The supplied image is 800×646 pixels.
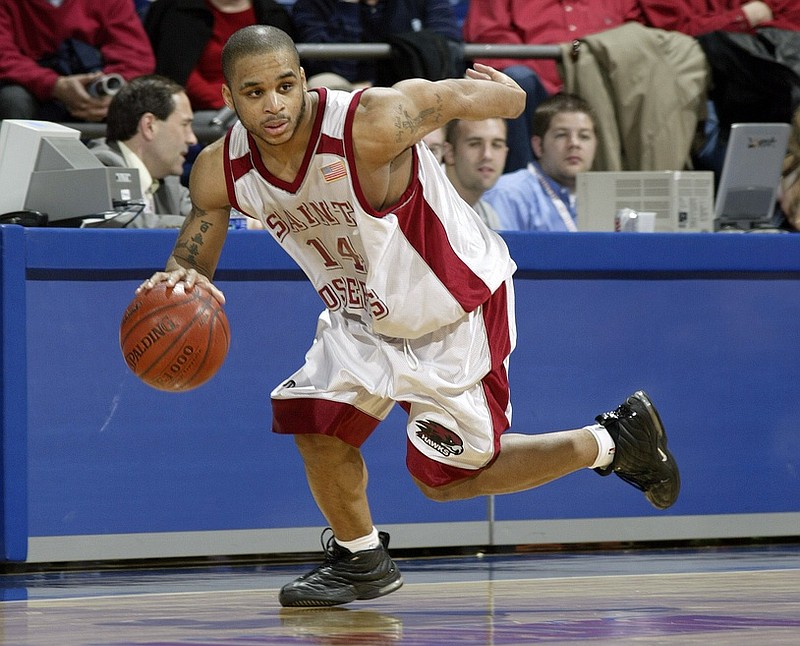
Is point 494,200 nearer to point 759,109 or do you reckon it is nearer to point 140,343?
point 759,109

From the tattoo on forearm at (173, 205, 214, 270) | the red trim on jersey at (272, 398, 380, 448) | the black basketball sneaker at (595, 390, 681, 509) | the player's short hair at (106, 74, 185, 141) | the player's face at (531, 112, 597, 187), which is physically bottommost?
the black basketball sneaker at (595, 390, 681, 509)

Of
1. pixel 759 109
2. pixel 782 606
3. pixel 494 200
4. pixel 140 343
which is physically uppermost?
pixel 759 109

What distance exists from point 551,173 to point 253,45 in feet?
11.1

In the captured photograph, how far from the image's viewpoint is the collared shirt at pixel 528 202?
6.54 m

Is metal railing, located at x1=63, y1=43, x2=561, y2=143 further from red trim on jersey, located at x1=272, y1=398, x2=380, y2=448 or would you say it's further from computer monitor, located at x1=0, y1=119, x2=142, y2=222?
red trim on jersey, located at x1=272, y1=398, x2=380, y2=448

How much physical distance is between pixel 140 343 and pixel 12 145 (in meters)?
1.95

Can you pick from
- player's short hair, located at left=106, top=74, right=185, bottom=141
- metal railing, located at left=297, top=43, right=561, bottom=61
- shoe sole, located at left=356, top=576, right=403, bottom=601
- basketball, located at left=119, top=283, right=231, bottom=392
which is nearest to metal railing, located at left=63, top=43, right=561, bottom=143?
metal railing, located at left=297, top=43, right=561, bottom=61

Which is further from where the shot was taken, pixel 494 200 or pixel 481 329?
pixel 494 200

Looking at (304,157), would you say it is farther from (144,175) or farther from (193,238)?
(144,175)

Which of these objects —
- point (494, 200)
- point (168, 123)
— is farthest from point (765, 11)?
point (168, 123)

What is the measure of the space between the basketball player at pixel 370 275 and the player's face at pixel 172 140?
2.47 metres

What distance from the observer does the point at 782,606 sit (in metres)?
3.60

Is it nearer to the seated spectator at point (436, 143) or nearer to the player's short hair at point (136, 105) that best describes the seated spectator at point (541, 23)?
the seated spectator at point (436, 143)

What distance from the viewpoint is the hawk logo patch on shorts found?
3.86 m
